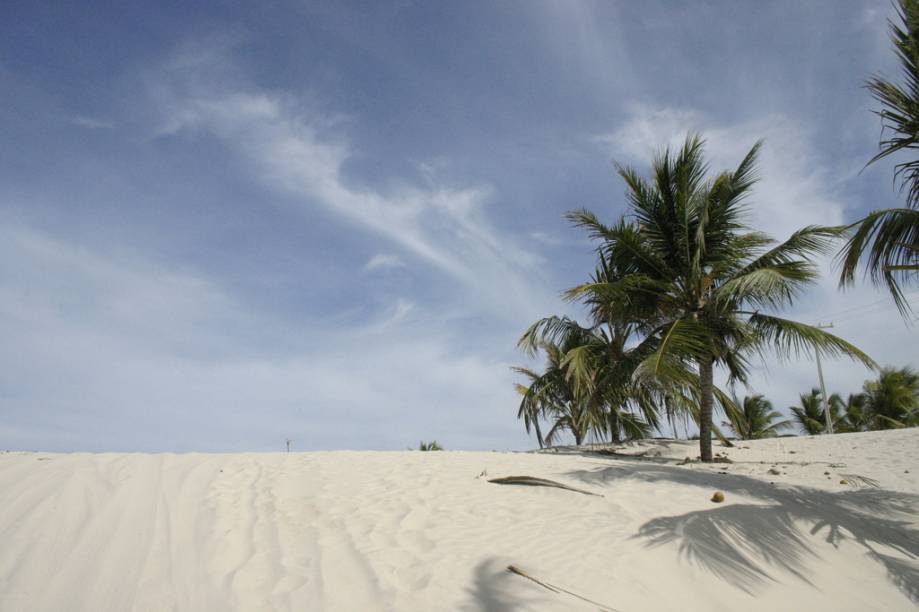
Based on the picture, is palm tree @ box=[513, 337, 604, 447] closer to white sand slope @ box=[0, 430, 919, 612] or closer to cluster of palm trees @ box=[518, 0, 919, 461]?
cluster of palm trees @ box=[518, 0, 919, 461]

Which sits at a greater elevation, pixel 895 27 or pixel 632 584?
pixel 895 27

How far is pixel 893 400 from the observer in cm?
2517

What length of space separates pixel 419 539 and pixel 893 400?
29999mm

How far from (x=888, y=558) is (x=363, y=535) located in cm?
471

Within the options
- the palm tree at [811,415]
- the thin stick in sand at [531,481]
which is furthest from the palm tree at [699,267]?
the palm tree at [811,415]

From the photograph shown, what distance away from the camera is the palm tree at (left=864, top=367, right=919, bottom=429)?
24562 millimetres

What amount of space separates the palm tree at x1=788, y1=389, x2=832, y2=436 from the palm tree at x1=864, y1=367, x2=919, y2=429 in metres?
2.31

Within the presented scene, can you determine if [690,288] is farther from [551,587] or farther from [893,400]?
[893,400]

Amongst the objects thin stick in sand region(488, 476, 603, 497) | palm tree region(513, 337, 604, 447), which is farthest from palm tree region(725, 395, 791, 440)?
thin stick in sand region(488, 476, 603, 497)

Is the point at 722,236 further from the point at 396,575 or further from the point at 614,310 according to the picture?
the point at 396,575

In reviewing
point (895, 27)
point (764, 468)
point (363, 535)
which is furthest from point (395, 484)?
point (895, 27)

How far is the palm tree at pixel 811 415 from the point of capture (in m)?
28.6

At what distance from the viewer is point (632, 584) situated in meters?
3.69

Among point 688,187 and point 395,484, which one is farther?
point 688,187
